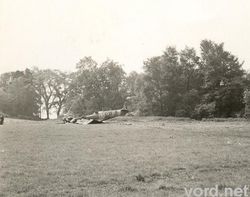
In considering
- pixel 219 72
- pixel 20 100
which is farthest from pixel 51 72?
pixel 219 72

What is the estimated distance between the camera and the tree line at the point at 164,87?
219 feet

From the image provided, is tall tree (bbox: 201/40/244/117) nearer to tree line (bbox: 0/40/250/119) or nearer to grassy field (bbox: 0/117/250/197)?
tree line (bbox: 0/40/250/119)

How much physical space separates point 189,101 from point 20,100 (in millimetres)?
46275

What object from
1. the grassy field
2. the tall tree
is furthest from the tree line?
the grassy field

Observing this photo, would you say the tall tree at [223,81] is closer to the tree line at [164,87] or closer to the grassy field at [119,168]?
the tree line at [164,87]

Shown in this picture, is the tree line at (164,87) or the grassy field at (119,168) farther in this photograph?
the tree line at (164,87)

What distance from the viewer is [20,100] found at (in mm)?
97938

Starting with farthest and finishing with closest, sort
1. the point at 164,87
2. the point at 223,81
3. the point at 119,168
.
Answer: the point at 164,87
the point at 223,81
the point at 119,168

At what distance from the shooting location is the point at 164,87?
249 feet

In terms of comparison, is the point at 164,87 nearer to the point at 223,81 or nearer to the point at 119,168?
the point at 223,81

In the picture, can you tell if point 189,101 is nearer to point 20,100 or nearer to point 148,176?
point 20,100

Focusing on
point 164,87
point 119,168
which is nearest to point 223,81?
point 164,87

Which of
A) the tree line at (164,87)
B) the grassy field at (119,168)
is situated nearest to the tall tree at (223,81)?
the tree line at (164,87)

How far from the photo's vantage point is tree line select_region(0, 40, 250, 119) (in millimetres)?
66875
